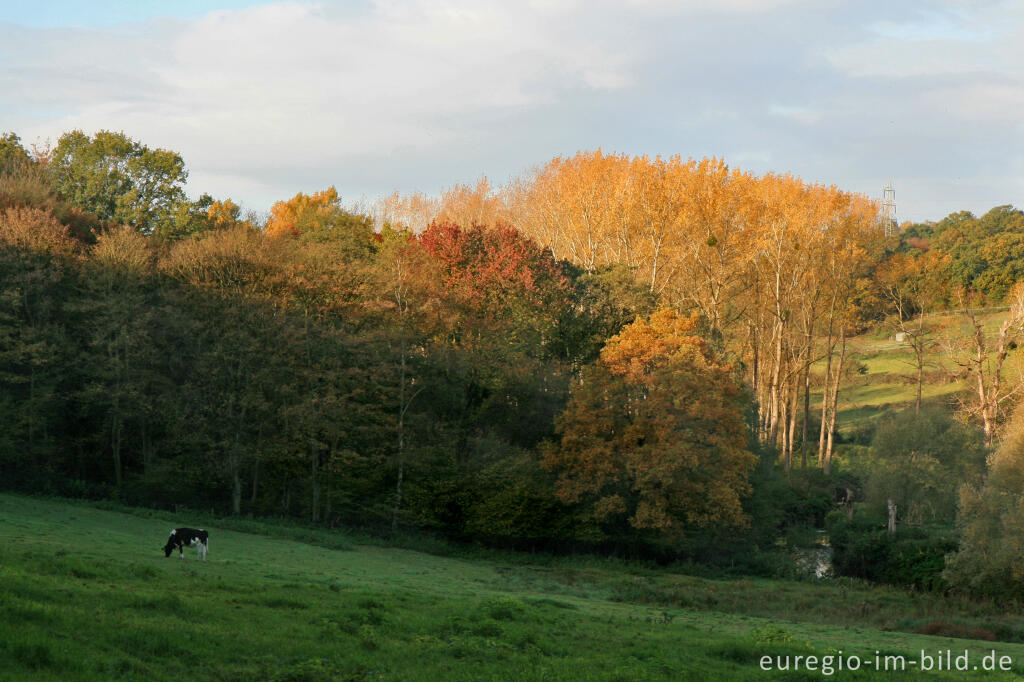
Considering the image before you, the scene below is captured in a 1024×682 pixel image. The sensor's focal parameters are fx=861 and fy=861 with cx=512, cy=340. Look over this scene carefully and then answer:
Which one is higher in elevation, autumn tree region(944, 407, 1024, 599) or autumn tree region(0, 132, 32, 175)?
autumn tree region(0, 132, 32, 175)

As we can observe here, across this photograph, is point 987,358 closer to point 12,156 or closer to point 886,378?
point 886,378

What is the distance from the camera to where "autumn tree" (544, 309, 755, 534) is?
45.8m

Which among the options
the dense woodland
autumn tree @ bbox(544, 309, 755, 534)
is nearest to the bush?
the dense woodland

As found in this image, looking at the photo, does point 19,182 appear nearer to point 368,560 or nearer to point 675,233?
point 368,560

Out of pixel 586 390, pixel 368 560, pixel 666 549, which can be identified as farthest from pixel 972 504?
pixel 368 560

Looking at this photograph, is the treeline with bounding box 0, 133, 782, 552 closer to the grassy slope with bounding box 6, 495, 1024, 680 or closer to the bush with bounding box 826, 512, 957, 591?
the bush with bounding box 826, 512, 957, 591

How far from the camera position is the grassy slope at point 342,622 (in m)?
13.2

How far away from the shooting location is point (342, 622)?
675 inches

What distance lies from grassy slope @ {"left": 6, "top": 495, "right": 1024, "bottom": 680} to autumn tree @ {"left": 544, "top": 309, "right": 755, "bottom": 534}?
35.8ft

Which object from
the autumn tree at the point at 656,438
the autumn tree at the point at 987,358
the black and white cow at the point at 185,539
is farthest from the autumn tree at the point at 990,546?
the black and white cow at the point at 185,539

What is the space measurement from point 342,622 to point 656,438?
3200 centimetres

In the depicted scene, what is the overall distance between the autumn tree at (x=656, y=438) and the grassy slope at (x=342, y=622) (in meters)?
10.9

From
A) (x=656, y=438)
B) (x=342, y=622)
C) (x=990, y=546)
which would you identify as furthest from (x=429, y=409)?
(x=342, y=622)

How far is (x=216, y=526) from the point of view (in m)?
41.1
